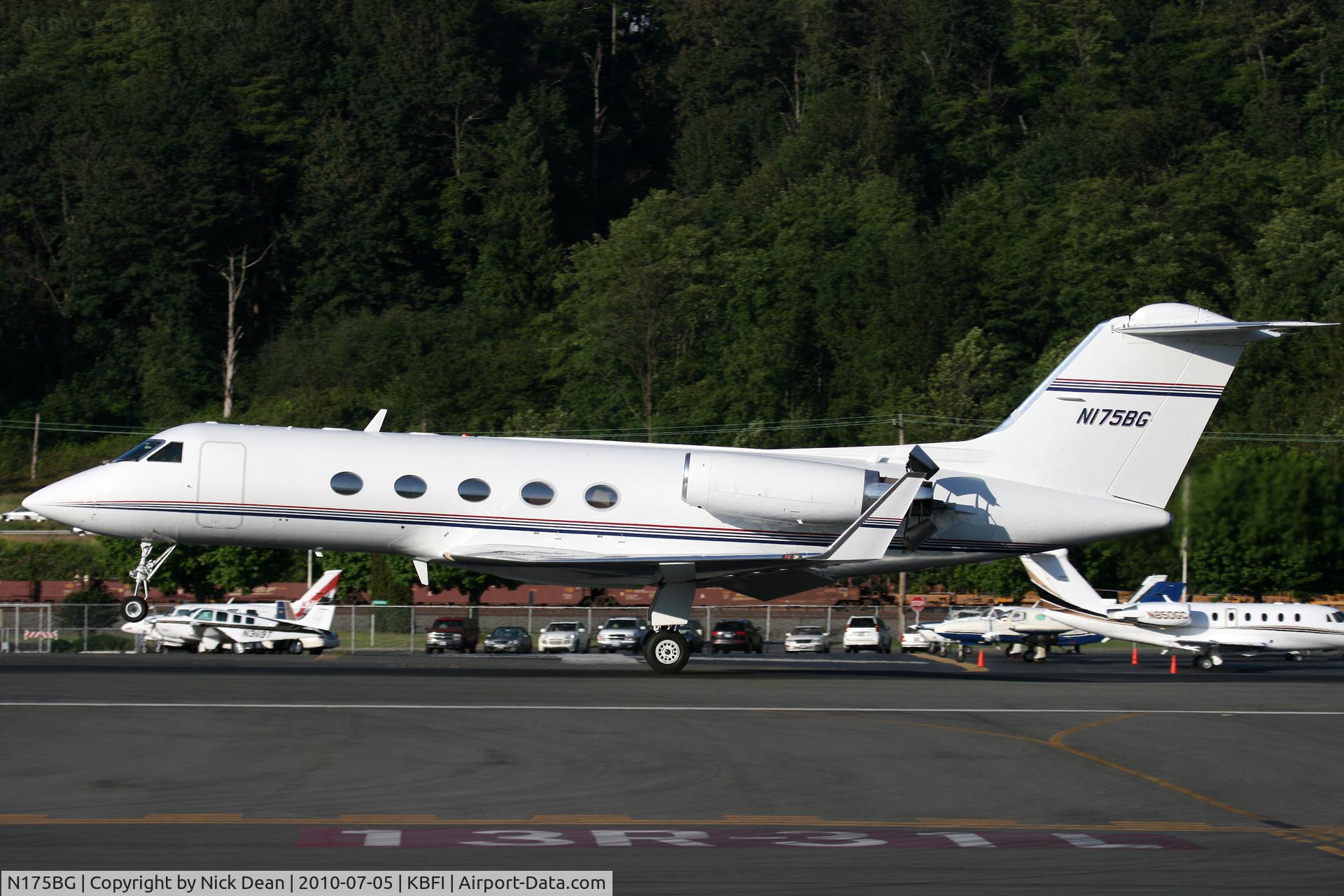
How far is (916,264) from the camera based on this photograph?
85188mm

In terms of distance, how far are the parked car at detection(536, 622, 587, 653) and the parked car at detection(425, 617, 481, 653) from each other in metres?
2.02

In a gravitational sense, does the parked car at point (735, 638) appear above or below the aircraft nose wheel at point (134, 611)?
below

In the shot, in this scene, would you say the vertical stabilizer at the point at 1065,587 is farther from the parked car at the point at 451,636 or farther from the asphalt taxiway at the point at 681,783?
the parked car at the point at 451,636

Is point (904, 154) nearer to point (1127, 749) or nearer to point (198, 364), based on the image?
point (198, 364)

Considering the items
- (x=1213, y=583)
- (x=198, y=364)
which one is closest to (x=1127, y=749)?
(x=1213, y=583)

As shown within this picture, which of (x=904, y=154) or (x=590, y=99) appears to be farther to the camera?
(x=590, y=99)

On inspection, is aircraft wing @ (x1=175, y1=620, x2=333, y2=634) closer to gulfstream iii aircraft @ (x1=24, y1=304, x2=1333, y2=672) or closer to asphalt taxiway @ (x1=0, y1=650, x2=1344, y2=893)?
gulfstream iii aircraft @ (x1=24, y1=304, x2=1333, y2=672)

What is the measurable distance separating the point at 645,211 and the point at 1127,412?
6669cm

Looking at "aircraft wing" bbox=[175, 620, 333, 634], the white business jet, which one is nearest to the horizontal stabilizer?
the white business jet

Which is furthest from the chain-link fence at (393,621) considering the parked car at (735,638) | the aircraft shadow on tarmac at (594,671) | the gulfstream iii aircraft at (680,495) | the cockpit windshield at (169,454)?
the gulfstream iii aircraft at (680,495)

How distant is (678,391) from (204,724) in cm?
6356

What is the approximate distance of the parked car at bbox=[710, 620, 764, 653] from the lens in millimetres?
45656

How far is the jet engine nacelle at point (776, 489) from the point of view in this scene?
2416cm

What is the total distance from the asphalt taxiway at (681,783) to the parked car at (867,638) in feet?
77.4
